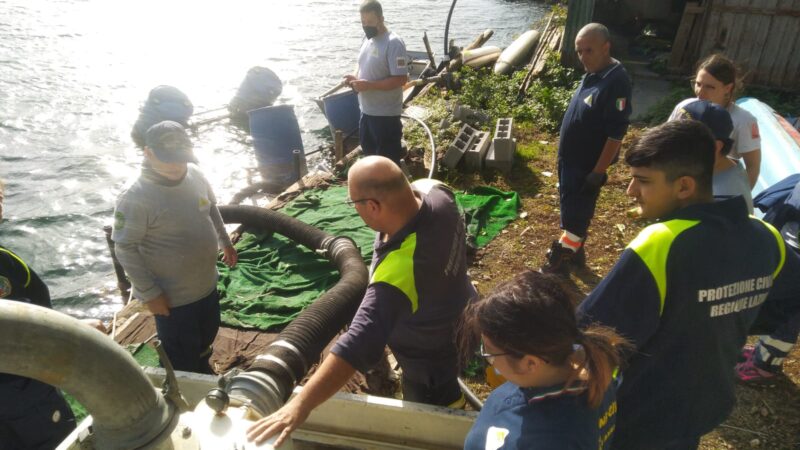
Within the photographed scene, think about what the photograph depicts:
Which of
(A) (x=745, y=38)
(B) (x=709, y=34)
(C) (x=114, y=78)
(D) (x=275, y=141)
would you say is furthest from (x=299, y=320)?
(C) (x=114, y=78)

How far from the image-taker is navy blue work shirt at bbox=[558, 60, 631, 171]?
4.15 m

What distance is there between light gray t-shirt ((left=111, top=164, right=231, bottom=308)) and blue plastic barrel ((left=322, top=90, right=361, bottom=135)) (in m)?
6.65

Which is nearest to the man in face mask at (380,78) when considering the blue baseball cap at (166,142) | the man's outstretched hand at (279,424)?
the blue baseball cap at (166,142)

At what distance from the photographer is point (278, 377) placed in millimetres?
2396

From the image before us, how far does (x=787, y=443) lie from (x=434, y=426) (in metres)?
2.38

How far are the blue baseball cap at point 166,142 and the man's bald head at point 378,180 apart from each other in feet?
3.75

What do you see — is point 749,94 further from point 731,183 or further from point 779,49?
point 731,183

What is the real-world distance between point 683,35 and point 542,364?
10.2 m

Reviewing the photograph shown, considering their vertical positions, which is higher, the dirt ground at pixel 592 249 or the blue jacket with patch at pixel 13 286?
the blue jacket with patch at pixel 13 286

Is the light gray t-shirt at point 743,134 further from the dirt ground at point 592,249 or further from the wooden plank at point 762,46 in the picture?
the wooden plank at point 762,46

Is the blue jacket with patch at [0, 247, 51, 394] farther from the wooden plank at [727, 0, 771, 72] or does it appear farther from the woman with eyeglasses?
the wooden plank at [727, 0, 771, 72]

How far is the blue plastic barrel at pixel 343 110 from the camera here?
970cm

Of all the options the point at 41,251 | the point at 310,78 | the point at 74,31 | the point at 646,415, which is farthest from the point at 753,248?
the point at 74,31

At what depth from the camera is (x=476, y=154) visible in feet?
23.4
